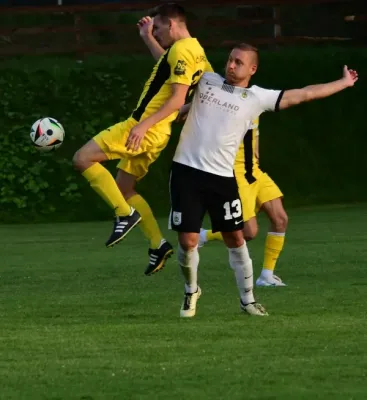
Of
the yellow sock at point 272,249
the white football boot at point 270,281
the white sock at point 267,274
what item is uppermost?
the yellow sock at point 272,249

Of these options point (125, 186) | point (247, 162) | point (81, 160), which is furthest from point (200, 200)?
point (247, 162)

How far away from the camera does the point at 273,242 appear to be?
14055mm

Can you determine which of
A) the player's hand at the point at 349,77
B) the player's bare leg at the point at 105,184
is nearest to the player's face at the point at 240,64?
the player's hand at the point at 349,77

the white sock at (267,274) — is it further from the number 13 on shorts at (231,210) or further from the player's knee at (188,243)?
the number 13 on shorts at (231,210)

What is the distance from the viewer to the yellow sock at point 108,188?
1226 centimetres

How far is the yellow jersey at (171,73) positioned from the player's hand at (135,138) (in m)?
0.47

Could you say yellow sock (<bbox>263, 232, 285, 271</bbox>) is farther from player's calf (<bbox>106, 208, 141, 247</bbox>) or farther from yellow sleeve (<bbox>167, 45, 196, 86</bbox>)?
yellow sleeve (<bbox>167, 45, 196, 86</bbox>)

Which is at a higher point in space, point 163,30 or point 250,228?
point 163,30

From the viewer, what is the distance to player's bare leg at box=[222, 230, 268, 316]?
35.3 feet

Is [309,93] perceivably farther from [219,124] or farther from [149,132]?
[149,132]

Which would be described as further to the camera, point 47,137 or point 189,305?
point 47,137

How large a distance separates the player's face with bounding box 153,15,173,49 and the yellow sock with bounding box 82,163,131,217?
1281mm

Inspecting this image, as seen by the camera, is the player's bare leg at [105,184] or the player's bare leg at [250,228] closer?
the player's bare leg at [105,184]

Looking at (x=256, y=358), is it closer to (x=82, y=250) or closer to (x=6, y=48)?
(x=82, y=250)
